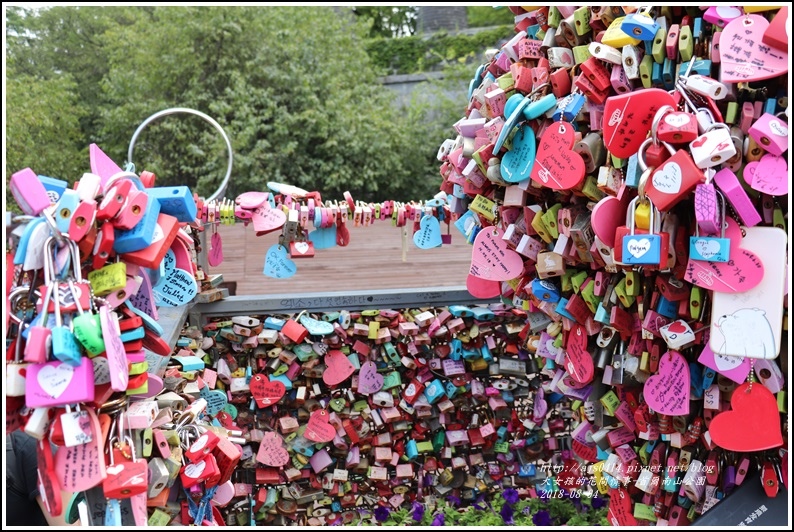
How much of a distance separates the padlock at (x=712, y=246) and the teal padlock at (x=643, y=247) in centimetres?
8

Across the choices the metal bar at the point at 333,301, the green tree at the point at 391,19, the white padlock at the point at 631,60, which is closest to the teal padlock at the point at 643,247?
the white padlock at the point at 631,60

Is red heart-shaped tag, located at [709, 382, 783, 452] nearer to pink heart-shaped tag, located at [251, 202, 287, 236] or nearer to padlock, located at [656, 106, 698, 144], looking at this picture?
padlock, located at [656, 106, 698, 144]

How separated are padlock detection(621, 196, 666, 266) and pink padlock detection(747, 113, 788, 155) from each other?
0.78 ft

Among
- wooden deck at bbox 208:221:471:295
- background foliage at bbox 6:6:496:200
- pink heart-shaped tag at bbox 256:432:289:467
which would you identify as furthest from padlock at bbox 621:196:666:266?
background foliage at bbox 6:6:496:200

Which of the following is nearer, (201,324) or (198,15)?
(201,324)

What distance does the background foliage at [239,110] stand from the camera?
11.2m

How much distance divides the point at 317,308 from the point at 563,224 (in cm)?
186

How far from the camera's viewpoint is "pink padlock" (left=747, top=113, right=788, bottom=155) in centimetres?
142

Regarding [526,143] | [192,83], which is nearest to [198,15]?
[192,83]

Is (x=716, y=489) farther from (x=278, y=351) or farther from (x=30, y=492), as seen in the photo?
(x=278, y=351)

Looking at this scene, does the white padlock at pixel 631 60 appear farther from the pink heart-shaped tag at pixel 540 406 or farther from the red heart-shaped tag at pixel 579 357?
the pink heart-shaped tag at pixel 540 406

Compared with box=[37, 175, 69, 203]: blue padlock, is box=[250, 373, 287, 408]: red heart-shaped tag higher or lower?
lower

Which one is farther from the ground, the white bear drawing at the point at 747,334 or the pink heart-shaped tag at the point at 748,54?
the pink heart-shaped tag at the point at 748,54

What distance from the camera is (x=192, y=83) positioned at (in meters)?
11.5
